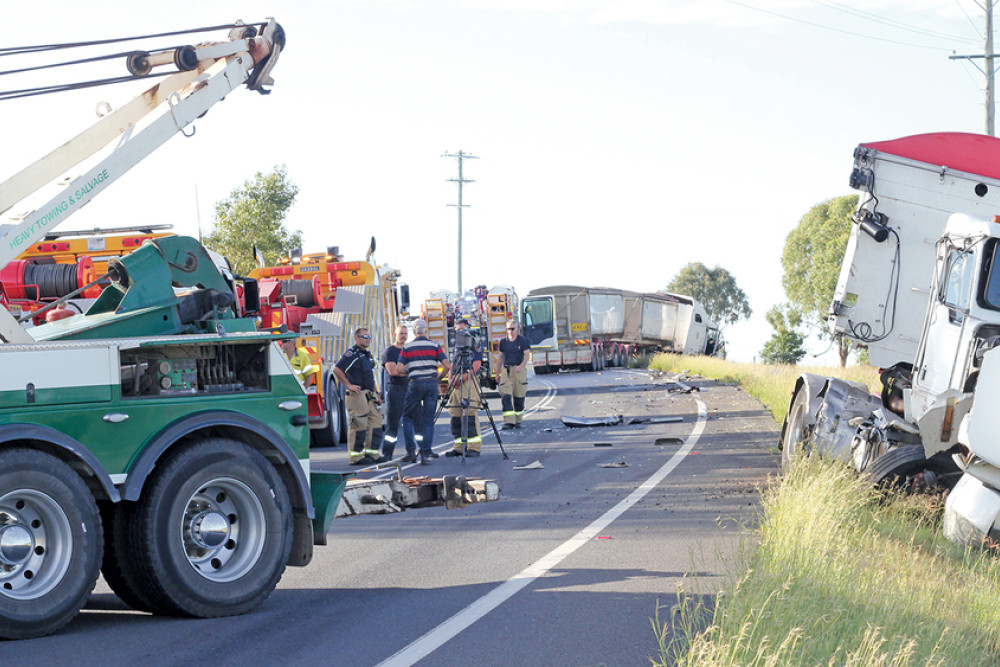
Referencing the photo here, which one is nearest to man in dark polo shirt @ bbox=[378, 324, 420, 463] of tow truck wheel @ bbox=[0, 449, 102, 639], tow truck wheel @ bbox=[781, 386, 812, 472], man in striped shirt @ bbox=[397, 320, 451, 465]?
man in striped shirt @ bbox=[397, 320, 451, 465]

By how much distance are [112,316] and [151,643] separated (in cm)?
203

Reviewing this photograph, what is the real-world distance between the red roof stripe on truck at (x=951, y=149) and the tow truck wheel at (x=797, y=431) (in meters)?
2.87

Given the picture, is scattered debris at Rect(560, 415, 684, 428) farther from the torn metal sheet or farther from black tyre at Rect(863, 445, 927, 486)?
black tyre at Rect(863, 445, 927, 486)

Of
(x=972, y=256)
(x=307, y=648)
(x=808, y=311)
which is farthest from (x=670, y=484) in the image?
(x=808, y=311)

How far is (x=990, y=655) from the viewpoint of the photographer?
250 inches

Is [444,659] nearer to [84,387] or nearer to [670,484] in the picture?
[84,387]

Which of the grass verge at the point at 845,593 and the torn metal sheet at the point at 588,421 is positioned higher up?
the grass verge at the point at 845,593

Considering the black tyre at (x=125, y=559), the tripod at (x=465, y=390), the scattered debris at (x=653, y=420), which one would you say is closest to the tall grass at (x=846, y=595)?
the black tyre at (x=125, y=559)

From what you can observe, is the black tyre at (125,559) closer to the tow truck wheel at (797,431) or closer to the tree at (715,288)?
the tow truck wheel at (797,431)

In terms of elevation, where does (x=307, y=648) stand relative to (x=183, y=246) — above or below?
below

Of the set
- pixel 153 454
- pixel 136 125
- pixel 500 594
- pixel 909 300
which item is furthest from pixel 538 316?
pixel 153 454

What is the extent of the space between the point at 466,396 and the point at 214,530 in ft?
30.7

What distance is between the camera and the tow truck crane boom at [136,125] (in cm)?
837

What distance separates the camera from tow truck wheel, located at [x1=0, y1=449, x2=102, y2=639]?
6027mm
